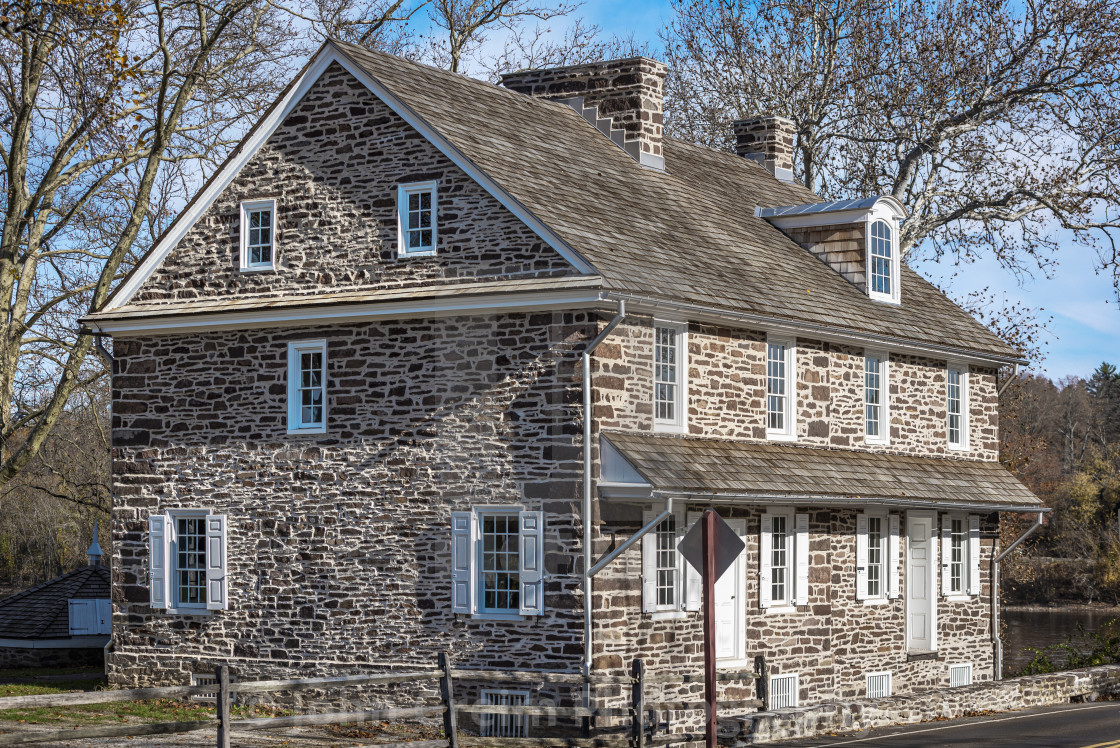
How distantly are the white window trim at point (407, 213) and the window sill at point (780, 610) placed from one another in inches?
278

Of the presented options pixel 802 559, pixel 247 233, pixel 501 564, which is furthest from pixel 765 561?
pixel 247 233

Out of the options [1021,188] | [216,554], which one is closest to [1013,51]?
[1021,188]

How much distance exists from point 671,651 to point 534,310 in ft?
15.8

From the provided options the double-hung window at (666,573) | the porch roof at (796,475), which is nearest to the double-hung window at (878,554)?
the porch roof at (796,475)

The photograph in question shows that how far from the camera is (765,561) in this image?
71.6 feet

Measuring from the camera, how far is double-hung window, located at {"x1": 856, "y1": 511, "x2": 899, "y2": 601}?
2403 cm

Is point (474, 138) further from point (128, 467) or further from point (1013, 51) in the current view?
point (1013, 51)

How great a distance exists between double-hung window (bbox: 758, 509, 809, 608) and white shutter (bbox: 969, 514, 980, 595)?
573 centimetres

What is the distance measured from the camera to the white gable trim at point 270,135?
64.1ft

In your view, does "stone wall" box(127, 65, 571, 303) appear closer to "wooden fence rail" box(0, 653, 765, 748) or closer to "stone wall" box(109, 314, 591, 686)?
"stone wall" box(109, 314, 591, 686)

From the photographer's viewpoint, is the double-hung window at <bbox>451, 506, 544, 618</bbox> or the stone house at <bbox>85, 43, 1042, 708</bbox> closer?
the double-hung window at <bbox>451, 506, 544, 618</bbox>

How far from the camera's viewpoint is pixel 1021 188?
34750 millimetres

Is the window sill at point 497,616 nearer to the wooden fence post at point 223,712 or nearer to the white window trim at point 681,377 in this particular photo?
the white window trim at point 681,377

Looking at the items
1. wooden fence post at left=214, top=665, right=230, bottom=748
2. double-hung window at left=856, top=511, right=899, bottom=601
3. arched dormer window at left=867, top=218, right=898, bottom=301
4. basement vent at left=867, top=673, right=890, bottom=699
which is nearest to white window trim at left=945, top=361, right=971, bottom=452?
arched dormer window at left=867, top=218, right=898, bottom=301
